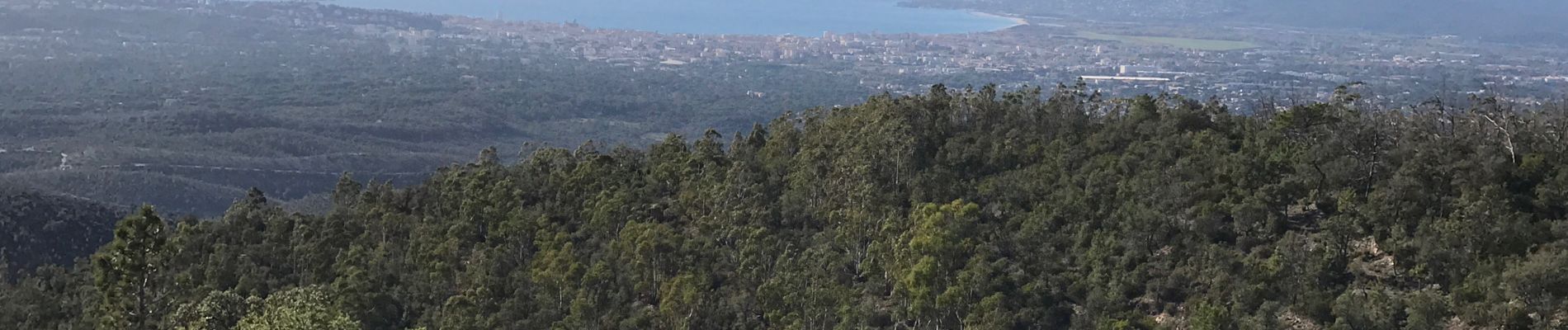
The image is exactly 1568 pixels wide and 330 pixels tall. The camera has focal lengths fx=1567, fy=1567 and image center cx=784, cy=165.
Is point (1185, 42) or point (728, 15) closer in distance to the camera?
point (1185, 42)

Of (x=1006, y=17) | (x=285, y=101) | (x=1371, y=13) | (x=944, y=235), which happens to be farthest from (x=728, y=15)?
(x=944, y=235)

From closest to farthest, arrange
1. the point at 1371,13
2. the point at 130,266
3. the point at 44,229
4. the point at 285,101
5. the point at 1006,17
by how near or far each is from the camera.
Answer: the point at 130,266 < the point at 44,229 < the point at 285,101 < the point at 1371,13 < the point at 1006,17

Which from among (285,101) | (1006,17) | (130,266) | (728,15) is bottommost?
(285,101)

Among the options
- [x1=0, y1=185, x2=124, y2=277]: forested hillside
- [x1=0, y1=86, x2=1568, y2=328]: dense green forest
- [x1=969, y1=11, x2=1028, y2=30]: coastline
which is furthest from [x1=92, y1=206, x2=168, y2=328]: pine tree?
[x1=969, y1=11, x2=1028, y2=30]: coastline

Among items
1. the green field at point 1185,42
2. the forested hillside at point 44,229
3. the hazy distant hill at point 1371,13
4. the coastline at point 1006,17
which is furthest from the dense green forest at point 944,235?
the coastline at point 1006,17

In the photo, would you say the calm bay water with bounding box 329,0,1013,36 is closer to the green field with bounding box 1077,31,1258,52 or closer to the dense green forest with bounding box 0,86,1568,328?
the green field with bounding box 1077,31,1258,52

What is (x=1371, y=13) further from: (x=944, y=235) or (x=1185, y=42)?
(x=944, y=235)
